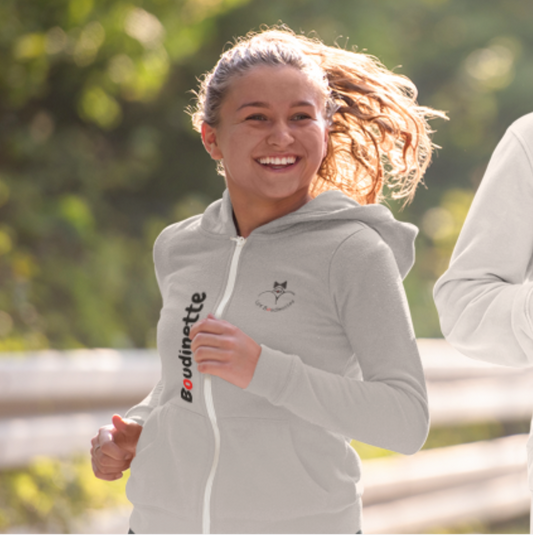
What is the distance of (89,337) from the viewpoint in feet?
14.2

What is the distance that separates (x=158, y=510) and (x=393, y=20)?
19.0 ft

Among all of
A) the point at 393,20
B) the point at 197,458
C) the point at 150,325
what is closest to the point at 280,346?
the point at 197,458

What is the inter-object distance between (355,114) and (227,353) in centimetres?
58

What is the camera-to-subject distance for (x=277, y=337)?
1.27 metres

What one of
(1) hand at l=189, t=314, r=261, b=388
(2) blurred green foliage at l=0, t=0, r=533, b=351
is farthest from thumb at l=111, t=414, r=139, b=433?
(2) blurred green foliage at l=0, t=0, r=533, b=351

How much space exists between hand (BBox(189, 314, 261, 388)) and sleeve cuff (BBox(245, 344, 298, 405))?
10 mm

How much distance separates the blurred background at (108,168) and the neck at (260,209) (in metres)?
1.72

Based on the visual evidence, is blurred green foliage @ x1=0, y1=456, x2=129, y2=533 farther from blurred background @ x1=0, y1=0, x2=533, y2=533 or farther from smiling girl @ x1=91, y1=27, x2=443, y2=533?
smiling girl @ x1=91, y1=27, x2=443, y2=533

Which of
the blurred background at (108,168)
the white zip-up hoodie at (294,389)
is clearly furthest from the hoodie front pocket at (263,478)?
the blurred background at (108,168)

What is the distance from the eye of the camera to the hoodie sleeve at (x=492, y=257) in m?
1.25

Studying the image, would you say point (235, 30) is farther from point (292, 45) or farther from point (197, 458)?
point (197, 458)

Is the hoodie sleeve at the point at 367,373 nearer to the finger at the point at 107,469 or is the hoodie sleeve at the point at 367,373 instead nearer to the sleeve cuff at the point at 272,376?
the sleeve cuff at the point at 272,376

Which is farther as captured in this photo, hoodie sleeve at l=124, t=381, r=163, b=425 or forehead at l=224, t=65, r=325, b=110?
hoodie sleeve at l=124, t=381, r=163, b=425

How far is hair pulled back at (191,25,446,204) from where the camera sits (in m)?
1.42
